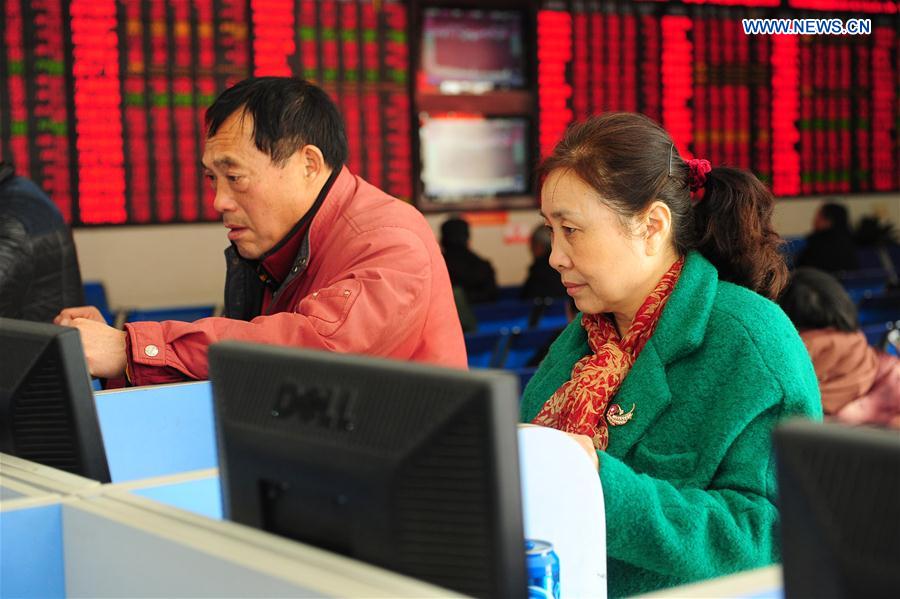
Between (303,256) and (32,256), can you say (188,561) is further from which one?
(32,256)

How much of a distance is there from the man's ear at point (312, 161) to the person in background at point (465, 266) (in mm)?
4054

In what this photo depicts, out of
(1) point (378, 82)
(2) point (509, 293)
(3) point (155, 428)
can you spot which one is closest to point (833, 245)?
(2) point (509, 293)

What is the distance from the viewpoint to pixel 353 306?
205cm

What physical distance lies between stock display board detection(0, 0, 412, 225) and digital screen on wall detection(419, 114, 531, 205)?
43cm

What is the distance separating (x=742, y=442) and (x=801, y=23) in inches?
236

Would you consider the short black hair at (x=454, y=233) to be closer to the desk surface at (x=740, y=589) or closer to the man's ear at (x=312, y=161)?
the man's ear at (x=312, y=161)

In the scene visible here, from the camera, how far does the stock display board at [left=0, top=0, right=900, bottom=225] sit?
5.92 metres

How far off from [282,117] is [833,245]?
20.2 feet

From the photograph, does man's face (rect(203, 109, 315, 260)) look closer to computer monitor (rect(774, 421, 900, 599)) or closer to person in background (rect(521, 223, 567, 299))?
computer monitor (rect(774, 421, 900, 599))

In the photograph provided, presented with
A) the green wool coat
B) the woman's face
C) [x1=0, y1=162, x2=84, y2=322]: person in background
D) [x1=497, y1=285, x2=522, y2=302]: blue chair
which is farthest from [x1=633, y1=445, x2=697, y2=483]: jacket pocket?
[x1=497, y1=285, x2=522, y2=302]: blue chair

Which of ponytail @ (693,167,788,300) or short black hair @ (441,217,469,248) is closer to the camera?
ponytail @ (693,167,788,300)

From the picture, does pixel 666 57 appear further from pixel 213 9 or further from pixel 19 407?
pixel 19 407

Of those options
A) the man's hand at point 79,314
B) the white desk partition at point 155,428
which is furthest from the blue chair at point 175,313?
the white desk partition at point 155,428

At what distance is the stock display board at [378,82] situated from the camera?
19.4 feet
